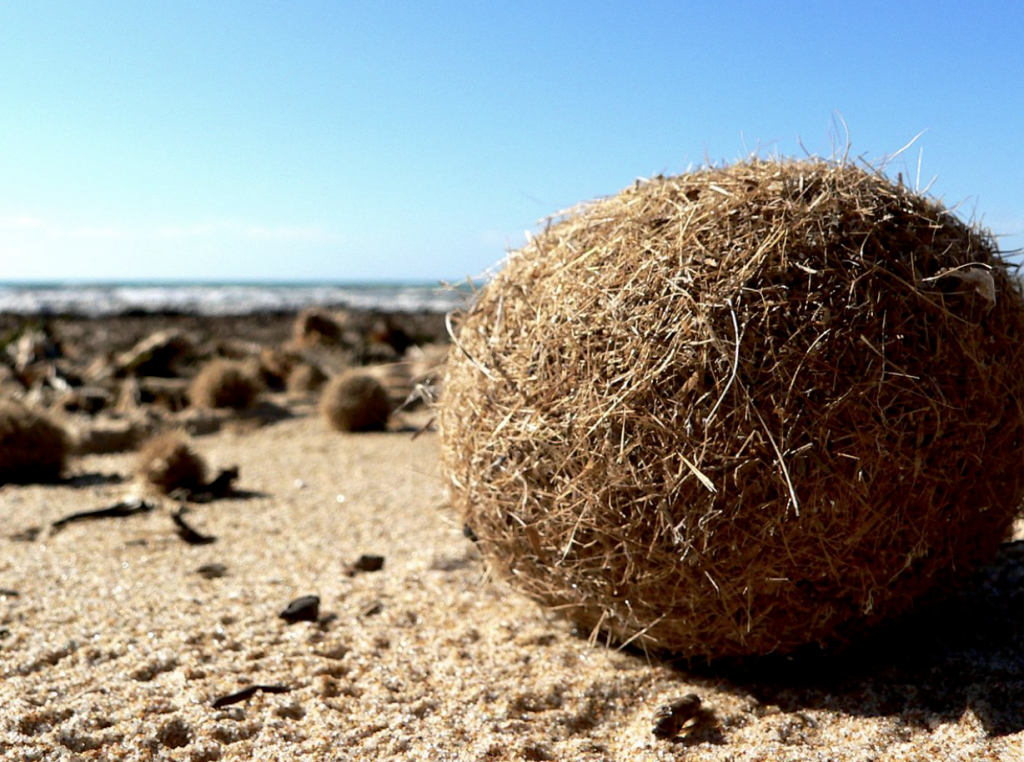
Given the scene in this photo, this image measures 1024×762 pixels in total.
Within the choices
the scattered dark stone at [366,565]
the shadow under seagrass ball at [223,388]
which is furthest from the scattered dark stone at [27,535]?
the shadow under seagrass ball at [223,388]

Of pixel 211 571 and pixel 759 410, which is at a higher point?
pixel 759 410

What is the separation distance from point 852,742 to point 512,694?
122 centimetres

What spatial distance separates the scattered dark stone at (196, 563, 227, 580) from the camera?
4668 millimetres

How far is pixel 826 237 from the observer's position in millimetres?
2900

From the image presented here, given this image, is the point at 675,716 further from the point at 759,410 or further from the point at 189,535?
the point at 189,535

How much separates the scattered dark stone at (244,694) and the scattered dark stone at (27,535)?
3100 mm

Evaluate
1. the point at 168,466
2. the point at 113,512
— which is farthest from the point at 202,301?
the point at 113,512

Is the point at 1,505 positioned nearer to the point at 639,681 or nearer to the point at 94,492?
the point at 94,492

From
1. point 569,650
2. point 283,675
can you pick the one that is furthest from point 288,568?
point 569,650

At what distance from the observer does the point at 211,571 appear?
15.5 feet

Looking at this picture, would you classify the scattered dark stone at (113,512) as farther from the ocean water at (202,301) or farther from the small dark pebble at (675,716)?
the ocean water at (202,301)

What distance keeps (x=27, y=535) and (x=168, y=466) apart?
1.29 m

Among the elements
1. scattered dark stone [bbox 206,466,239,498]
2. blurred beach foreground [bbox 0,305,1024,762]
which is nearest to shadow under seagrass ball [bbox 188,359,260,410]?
scattered dark stone [bbox 206,466,239,498]

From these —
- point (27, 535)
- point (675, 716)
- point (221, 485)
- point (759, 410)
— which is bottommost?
point (27, 535)
